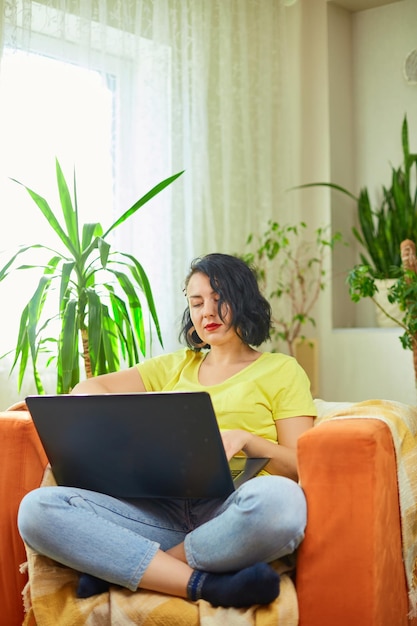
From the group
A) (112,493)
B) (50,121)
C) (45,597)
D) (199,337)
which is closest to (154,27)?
(50,121)

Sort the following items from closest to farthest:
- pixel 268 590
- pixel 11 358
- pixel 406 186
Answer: pixel 268 590, pixel 11 358, pixel 406 186

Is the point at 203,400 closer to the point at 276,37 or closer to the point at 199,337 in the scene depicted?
the point at 199,337

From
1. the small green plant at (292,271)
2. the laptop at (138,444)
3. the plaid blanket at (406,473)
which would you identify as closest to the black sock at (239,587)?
the laptop at (138,444)

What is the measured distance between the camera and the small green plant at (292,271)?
4.02m

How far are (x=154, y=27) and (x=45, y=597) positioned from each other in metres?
2.45

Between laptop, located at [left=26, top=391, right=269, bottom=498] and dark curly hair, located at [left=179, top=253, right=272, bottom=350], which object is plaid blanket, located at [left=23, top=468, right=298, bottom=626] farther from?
dark curly hair, located at [left=179, top=253, right=272, bottom=350]

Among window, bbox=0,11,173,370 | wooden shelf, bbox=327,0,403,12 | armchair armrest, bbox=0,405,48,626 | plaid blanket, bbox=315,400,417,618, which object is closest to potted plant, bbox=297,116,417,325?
wooden shelf, bbox=327,0,403,12

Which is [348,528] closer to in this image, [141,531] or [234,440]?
[234,440]

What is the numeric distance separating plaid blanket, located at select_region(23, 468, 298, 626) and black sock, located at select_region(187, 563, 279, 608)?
0.02 meters

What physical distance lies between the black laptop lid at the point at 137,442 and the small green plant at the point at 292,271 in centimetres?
210

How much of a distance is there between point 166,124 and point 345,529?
2.28 meters

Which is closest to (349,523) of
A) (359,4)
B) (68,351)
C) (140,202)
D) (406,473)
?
(406,473)

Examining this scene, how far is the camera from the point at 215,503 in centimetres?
194

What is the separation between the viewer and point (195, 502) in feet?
6.46
